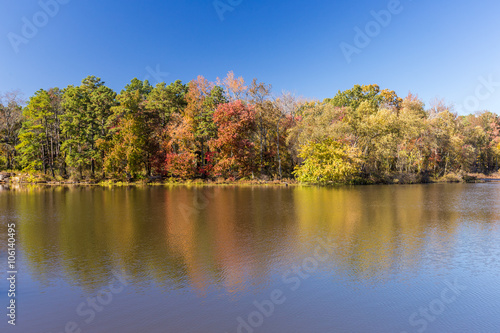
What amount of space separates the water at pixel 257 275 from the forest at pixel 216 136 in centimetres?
2597

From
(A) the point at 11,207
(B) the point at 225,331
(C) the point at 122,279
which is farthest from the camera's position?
(A) the point at 11,207

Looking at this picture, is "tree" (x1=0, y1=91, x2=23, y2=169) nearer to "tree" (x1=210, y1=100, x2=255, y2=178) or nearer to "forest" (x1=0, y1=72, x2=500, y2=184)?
"forest" (x1=0, y1=72, x2=500, y2=184)

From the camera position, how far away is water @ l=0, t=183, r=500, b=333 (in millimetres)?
5738

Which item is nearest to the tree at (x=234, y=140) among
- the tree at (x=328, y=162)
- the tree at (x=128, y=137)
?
the tree at (x=328, y=162)

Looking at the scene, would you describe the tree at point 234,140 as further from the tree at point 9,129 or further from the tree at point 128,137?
the tree at point 9,129

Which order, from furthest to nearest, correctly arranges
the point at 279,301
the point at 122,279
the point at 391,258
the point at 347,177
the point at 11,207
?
the point at 347,177 < the point at 11,207 < the point at 391,258 < the point at 122,279 < the point at 279,301

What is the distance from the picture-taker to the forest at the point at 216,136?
1578 inches

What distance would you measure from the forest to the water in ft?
85.2

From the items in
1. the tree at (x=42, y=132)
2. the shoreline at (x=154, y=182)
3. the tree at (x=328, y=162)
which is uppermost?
the tree at (x=42, y=132)

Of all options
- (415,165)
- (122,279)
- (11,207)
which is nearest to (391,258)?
(122,279)

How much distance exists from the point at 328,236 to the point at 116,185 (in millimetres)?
35204

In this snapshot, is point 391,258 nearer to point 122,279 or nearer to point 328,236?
point 328,236

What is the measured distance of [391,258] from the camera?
9.11 metres

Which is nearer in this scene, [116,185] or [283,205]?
[283,205]
